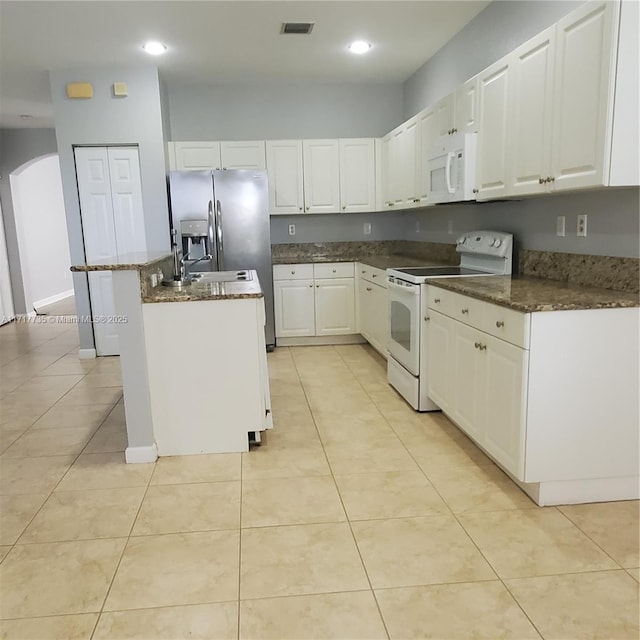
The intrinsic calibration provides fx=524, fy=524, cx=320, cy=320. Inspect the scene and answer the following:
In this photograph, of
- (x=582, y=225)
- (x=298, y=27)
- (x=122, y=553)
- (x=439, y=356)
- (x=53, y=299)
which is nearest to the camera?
(x=122, y=553)

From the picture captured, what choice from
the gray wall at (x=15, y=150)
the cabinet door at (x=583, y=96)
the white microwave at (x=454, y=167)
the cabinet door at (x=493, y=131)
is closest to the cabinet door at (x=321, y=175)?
the white microwave at (x=454, y=167)

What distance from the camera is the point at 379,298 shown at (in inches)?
180

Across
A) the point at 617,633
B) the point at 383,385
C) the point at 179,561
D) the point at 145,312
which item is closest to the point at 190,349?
the point at 145,312

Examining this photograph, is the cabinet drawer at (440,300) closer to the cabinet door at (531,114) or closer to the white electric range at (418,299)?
the white electric range at (418,299)

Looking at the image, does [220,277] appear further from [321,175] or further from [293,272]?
[321,175]

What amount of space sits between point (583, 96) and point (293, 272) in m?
3.32

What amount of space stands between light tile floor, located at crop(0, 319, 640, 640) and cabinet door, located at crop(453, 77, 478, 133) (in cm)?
187

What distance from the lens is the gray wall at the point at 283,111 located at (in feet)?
17.6

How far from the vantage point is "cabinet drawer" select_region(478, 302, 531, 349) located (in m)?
2.11

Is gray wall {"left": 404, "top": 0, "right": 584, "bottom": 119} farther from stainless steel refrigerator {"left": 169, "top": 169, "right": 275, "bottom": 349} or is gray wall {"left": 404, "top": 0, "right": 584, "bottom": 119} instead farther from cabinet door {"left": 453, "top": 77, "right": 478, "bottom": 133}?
stainless steel refrigerator {"left": 169, "top": 169, "right": 275, "bottom": 349}

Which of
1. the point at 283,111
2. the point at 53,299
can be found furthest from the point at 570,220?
the point at 53,299

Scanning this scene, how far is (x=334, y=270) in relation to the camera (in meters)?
5.25

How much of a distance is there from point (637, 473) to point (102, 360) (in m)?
4.46

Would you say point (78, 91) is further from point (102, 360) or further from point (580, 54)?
point (580, 54)
